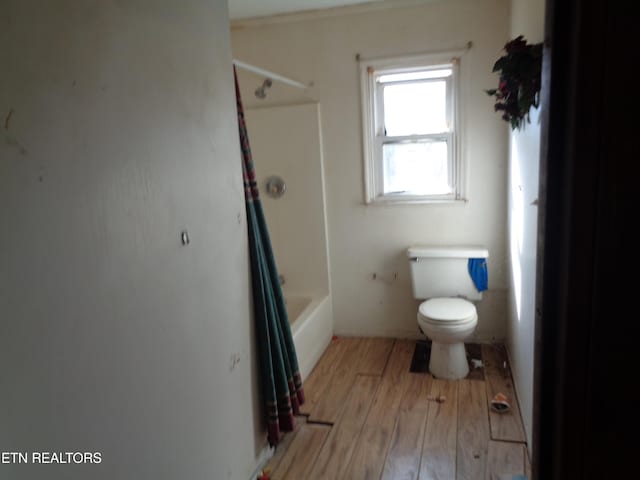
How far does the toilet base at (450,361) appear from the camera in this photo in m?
2.76

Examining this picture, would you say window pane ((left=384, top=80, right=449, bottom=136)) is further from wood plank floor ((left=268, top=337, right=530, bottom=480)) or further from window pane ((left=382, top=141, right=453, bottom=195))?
wood plank floor ((left=268, top=337, right=530, bottom=480))

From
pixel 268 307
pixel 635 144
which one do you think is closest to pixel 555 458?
pixel 635 144

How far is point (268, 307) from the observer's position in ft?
6.50

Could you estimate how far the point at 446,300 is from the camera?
2895 mm

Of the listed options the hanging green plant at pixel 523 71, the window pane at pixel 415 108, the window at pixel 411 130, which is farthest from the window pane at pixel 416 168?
the hanging green plant at pixel 523 71

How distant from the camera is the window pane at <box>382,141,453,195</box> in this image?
309 centimetres

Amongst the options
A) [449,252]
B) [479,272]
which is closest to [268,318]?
[449,252]

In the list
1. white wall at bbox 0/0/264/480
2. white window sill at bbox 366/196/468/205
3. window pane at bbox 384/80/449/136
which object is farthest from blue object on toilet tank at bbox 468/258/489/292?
white wall at bbox 0/0/264/480

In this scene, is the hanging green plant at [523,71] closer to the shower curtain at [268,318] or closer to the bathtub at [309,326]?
the shower curtain at [268,318]

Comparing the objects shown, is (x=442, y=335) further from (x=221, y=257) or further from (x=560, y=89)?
(x=560, y=89)

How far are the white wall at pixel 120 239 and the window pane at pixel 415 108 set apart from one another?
5.29 feet

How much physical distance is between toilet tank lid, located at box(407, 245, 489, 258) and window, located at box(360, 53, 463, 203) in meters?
0.34

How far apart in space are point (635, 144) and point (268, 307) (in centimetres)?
162

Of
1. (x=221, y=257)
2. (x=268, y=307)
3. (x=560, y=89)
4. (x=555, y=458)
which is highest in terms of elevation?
(x=560, y=89)
